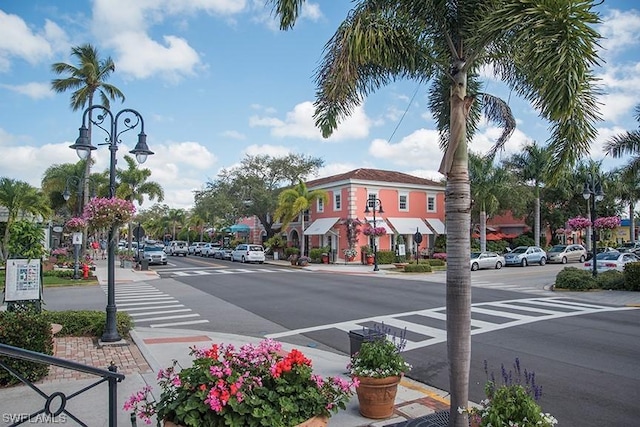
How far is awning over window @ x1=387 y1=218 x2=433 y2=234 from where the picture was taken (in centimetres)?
3838

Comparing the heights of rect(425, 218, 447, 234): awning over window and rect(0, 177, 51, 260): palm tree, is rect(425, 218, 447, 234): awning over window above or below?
A: below

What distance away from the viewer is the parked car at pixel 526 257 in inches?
1425

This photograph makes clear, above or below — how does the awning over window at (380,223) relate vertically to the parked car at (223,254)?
above

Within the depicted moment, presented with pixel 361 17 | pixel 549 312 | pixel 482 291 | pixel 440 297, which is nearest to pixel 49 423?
pixel 361 17

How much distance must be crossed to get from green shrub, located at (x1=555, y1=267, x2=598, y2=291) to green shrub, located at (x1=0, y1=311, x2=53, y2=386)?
65.0 ft

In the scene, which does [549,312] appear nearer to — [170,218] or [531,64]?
[531,64]

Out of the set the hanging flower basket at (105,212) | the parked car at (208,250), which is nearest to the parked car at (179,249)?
the parked car at (208,250)

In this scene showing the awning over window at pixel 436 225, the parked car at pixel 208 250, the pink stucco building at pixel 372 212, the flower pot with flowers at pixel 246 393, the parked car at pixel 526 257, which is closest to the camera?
the flower pot with flowers at pixel 246 393

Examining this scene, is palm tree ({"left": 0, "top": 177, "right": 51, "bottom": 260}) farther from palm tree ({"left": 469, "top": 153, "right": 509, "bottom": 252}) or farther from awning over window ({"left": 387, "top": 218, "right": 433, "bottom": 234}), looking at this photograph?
palm tree ({"left": 469, "top": 153, "right": 509, "bottom": 252})

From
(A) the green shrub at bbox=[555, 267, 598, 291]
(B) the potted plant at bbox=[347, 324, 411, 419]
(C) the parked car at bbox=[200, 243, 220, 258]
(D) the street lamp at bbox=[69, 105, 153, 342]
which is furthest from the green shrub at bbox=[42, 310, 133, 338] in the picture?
(C) the parked car at bbox=[200, 243, 220, 258]

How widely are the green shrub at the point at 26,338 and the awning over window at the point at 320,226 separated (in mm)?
31454

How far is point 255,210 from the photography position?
45969mm

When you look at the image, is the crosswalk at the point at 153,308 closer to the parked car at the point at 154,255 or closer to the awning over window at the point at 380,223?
the parked car at the point at 154,255

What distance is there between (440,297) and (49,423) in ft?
46.5
